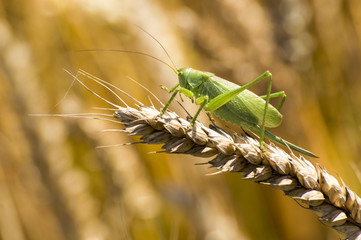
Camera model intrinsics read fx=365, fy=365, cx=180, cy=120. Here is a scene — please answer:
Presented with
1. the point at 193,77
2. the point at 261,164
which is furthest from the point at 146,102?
the point at 261,164

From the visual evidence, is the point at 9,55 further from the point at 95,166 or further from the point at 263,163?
Answer: the point at 263,163

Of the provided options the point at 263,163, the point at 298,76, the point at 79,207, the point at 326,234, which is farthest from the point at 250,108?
the point at 326,234

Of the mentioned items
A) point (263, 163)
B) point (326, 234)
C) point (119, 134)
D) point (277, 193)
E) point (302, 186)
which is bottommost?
point (326, 234)

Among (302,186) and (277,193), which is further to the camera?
(277,193)

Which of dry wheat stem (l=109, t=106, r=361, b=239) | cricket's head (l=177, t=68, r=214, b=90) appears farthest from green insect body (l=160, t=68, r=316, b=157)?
dry wheat stem (l=109, t=106, r=361, b=239)

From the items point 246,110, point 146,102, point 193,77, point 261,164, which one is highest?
point 146,102

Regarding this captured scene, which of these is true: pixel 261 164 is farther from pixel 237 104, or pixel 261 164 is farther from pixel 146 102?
pixel 146 102

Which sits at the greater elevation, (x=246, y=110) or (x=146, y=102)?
(x=146, y=102)
